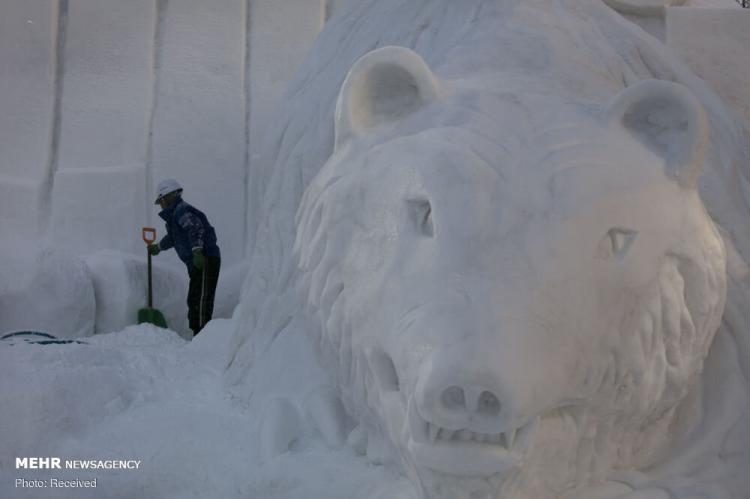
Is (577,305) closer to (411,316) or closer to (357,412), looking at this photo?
(411,316)

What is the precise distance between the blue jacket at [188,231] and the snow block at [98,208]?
629 mm

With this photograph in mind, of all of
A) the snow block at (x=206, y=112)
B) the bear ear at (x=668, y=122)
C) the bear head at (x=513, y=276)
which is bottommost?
the bear head at (x=513, y=276)

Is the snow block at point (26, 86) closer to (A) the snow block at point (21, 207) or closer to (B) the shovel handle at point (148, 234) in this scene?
(A) the snow block at point (21, 207)

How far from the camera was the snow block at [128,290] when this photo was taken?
18.0 feet

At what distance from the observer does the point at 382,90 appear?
6.45 feet

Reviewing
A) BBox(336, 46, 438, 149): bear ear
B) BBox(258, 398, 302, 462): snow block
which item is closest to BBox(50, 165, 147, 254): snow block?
BBox(258, 398, 302, 462): snow block

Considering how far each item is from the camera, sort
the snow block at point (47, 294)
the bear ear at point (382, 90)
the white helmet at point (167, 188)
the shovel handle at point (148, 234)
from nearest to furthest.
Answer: the bear ear at point (382, 90)
the snow block at point (47, 294)
the white helmet at point (167, 188)
the shovel handle at point (148, 234)

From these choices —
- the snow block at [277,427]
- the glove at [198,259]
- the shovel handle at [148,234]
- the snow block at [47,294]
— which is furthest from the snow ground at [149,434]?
the shovel handle at [148,234]

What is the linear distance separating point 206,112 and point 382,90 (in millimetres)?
4406

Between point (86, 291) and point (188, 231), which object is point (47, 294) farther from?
point (188, 231)

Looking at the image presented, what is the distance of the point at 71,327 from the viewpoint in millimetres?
5203

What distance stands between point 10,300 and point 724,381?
3962mm

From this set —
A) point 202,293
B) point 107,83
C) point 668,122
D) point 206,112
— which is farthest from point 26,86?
point 668,122

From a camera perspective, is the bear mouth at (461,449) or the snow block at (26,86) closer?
the bear mouth at (461,449)
